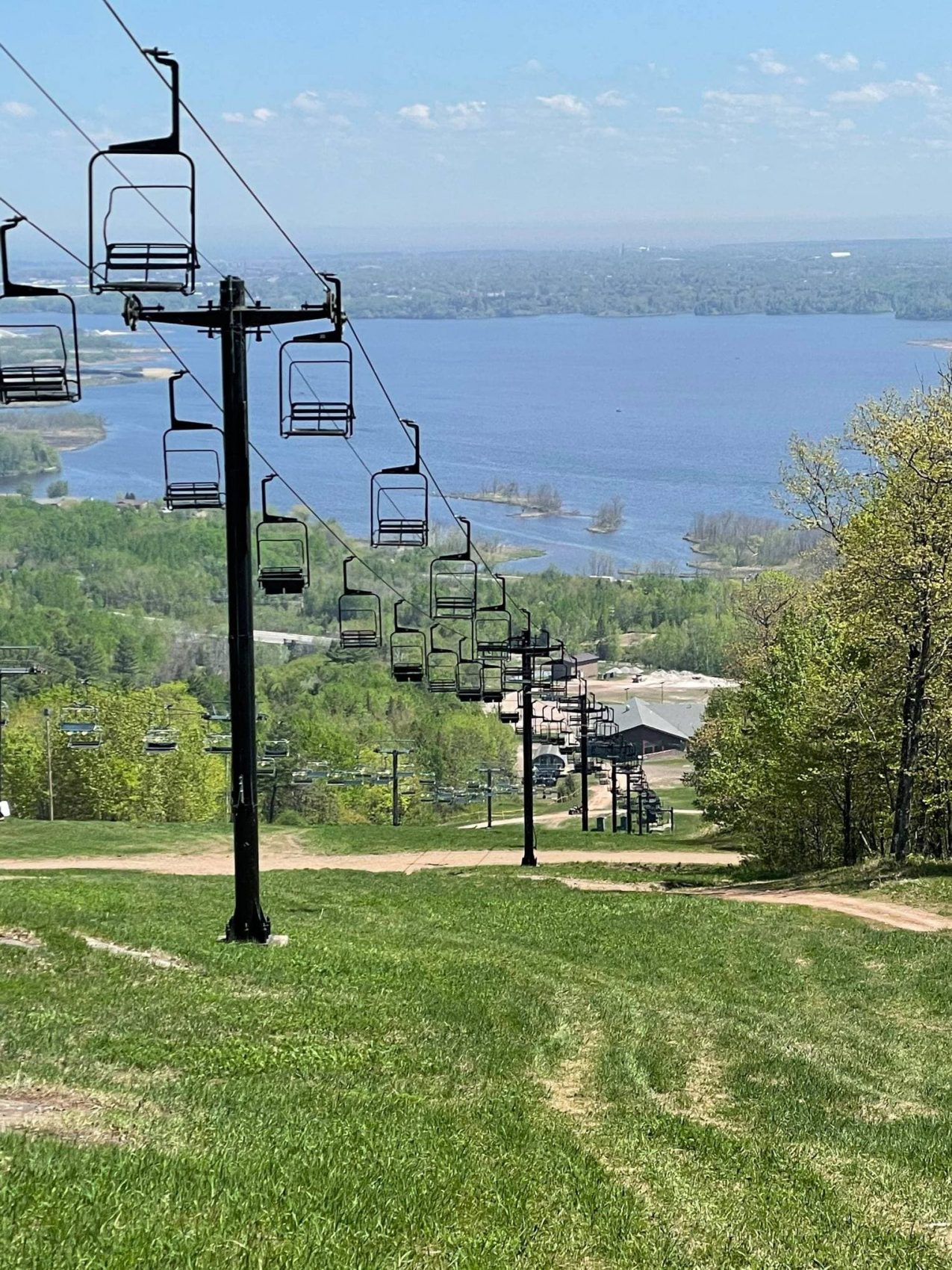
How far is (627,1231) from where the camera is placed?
7.79 meters

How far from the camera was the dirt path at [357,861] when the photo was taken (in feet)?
126

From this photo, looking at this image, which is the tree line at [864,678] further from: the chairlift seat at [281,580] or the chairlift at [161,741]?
the chairlift at [161,741]

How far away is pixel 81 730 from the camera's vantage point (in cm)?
5722

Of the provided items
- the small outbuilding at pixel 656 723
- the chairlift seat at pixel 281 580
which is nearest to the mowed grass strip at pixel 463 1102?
the chairlift seat at pixel 281 580

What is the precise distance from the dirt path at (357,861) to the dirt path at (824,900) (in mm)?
7011

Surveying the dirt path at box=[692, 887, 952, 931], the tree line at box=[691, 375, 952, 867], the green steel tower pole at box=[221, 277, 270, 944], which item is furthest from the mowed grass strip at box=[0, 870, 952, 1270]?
the tree line at box=[691, 375, 952, 867]

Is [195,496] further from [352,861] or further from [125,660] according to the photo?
[125,660]

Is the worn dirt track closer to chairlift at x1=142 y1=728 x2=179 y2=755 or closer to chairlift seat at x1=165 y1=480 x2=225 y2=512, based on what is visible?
chairlift at x1=142 y1=728 x2=179 y2=755

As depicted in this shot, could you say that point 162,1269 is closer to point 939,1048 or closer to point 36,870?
point 939,1048

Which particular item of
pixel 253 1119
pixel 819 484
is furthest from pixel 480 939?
pixel 819 484

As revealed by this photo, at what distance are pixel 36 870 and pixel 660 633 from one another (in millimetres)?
122638

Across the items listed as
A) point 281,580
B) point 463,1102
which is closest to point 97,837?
point 281,580

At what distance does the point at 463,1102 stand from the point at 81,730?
4898 centimetres

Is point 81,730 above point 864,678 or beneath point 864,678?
beneath
